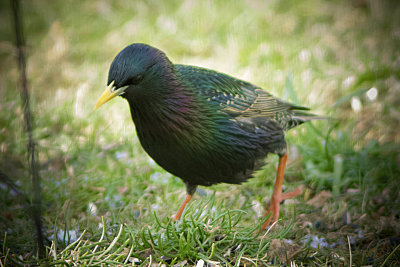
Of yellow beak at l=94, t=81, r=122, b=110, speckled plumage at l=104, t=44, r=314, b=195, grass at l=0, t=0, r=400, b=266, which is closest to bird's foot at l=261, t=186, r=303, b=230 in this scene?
grass at l=0, t=0, r=400, b=266

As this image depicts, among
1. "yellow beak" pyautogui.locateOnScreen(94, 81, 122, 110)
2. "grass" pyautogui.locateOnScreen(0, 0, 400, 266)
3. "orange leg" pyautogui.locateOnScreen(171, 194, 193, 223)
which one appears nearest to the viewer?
"yellow beak" pyautogui.locateOnScreen(94, 81, 122, 110)

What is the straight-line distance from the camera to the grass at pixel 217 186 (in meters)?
3.09

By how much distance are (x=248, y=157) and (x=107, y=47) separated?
3.74 metres

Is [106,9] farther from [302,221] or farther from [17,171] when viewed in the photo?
[302,221]

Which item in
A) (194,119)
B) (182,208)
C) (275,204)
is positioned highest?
(194,119)

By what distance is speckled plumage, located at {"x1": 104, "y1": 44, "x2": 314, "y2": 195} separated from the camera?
9.63 feet

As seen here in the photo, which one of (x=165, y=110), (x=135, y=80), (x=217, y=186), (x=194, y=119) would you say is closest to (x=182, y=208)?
(x=217, y=186)

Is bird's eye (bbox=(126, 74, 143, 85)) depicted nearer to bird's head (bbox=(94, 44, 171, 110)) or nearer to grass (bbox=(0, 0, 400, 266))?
bird's head (bbox=(94, 44, 171, 110))

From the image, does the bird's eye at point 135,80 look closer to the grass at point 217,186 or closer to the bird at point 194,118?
the bird at point 194,118

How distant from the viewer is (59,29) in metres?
6.42

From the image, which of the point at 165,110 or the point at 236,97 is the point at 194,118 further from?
the point at 236,97

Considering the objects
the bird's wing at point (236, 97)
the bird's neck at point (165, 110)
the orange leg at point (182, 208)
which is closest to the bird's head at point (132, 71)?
the bird's neck at point (165, 110)

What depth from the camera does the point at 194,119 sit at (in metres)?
3.14

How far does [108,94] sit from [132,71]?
0.71 ft
